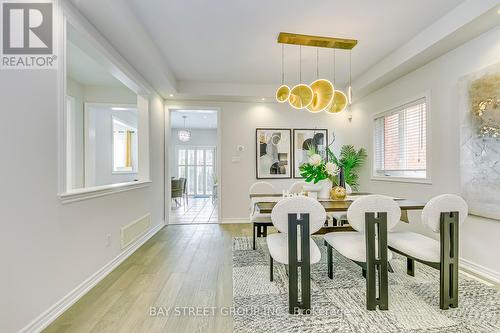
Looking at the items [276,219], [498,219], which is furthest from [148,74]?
[498,219]

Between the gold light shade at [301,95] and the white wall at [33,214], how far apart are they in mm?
2216

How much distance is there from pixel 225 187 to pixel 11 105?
3.58 m

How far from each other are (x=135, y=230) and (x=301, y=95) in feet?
9.15

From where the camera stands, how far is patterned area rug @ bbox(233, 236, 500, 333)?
5.36ft

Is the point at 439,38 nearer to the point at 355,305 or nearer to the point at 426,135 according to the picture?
the point at 426,135

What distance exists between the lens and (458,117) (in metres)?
2.65

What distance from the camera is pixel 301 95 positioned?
2.73 meters

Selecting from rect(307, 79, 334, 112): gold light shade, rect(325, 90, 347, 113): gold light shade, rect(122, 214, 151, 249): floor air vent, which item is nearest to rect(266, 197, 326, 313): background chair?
rect(307, 79, 334, 112): gold light shade

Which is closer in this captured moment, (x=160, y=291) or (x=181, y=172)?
(x=160, y=291)

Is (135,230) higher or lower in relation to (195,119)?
lower

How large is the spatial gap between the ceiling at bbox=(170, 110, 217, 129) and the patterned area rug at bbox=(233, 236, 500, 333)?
536cm

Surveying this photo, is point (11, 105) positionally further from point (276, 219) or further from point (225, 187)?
point (225, 187)

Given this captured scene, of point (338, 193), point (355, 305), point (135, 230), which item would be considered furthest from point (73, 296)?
point (338, 193)

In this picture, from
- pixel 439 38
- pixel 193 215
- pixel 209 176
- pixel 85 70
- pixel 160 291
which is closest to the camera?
pixel 160 291
